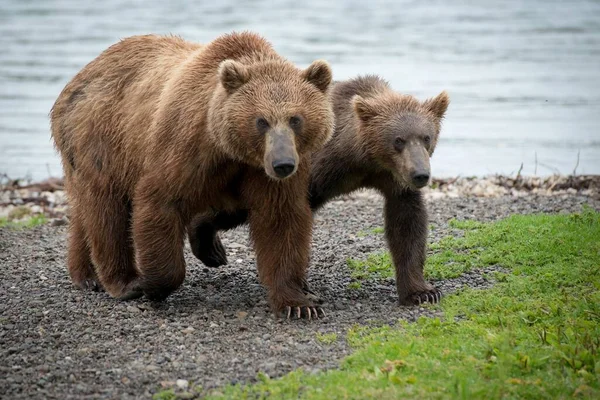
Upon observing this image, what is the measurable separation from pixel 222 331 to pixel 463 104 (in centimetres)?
1236

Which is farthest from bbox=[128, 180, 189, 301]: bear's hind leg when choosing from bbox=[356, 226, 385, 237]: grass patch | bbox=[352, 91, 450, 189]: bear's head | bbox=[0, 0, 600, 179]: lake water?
bbox=[0, 0, 600, 179]: lake water

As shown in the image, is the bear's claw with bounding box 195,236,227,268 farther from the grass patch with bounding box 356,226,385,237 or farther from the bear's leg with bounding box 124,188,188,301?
the grass patch with bounding box 356,226,385,237

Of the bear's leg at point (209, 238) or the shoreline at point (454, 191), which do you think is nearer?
the bear's leg at point (209, 238)

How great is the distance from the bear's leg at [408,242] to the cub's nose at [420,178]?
496 mm

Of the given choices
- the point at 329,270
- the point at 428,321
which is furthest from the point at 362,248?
the point at 428,321

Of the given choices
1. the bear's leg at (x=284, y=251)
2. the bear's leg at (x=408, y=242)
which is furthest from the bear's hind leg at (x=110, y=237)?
the bear's leg at (x=408, y=242)

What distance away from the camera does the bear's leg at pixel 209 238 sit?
27.0ft

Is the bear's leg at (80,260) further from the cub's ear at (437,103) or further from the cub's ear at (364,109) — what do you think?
the cub's ear at (437,103)

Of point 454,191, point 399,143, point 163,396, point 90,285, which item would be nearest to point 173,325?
point 163,396

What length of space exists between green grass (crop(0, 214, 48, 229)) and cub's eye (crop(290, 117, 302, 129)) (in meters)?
5.16

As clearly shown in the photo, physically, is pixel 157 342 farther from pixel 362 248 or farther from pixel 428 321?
pixel 362 248

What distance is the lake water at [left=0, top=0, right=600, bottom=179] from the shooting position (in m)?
15.6

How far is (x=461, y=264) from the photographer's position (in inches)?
323

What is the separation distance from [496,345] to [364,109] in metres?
2.40
